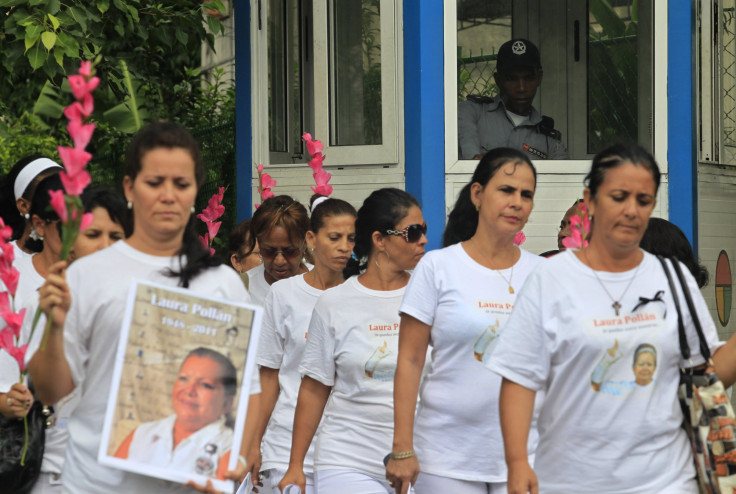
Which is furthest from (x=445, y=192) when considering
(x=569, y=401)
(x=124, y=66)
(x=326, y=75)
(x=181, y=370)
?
(x=181, y=370)

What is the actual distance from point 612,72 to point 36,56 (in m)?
4.43

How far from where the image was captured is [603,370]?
414cm

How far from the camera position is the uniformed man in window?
8.88 meters

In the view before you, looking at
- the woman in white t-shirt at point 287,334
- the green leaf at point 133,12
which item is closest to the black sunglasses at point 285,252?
the woman in white t-shirt at point 287,334

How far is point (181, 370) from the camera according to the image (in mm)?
3744

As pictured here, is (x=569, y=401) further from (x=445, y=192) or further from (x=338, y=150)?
(x=338, y=150)

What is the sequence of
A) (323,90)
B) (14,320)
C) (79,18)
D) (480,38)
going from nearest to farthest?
(14,320) → (79,18) → (323,90) → (480,38)

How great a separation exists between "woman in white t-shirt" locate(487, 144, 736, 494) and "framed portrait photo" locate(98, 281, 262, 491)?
0.95 meters

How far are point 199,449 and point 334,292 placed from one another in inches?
87.6

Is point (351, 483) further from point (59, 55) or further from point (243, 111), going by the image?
point (243, 111)

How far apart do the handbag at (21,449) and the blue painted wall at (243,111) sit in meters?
4.73

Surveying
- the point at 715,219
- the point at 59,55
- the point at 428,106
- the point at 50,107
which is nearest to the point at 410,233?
the point at 428,106

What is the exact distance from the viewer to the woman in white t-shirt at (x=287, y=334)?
21.1 feet

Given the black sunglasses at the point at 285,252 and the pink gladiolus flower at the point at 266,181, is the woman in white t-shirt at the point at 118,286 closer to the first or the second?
the black sunglasses at the point at 285,252
